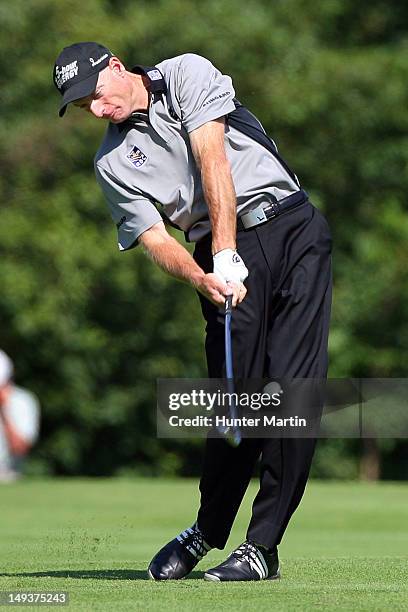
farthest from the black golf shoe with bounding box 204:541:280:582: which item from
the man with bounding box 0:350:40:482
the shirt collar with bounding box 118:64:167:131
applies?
the man with bounding box 0:350:40:482

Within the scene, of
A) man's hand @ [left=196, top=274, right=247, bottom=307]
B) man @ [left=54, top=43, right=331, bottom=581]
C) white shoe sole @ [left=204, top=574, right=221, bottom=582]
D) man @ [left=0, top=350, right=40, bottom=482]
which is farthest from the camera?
man @ [left=0, top=350, right=40, bottom=482]

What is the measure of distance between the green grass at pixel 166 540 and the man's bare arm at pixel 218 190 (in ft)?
4.28

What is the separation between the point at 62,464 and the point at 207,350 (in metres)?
18.9

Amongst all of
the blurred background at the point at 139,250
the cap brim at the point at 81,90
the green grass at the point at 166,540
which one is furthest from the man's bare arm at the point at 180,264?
the blurred background at the point at 139,250

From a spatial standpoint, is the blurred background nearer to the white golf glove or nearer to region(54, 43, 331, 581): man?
region(54, 43, 331, 581): man

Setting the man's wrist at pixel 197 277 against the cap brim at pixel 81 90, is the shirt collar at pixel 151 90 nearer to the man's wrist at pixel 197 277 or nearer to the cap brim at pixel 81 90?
the cap brim at pixel 81 90

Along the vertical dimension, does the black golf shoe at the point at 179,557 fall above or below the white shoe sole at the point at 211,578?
above

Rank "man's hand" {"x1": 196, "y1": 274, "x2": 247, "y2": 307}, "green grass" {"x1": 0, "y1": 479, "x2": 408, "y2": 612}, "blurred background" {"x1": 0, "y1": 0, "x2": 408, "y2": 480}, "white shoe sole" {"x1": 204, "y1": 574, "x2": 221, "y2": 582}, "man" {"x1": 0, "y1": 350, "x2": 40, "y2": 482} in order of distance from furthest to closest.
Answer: "blurred background" {"x1": 0, "y1": 0, "x2": 408, "y2": 480}, "man" {"x1": 0, "y1": 350, "x2": 40, "y2": 482}, "white shoe sole" {"x1": 204, "y1": 574, "x2": 221, "y2": 582}, "man's hand" {"x1": 196, "y1": 274, "x2": 247, "y2": 307}, "green grass" {"x1": 0, "y1": 479, "x2": 408, "y2": 612}

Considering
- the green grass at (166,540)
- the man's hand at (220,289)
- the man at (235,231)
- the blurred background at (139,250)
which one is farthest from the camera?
the blurred background at (139,250)

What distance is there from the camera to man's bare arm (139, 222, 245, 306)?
16.9 feet

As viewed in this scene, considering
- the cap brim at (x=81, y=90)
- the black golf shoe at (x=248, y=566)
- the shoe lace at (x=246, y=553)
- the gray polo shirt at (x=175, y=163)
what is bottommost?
the black golf shoe at (x=248, y=566)

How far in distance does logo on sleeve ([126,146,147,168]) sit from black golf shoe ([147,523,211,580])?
149 centimetres

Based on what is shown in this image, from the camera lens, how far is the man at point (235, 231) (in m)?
5.36

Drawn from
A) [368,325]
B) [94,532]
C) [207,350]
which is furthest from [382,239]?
[207,350]
